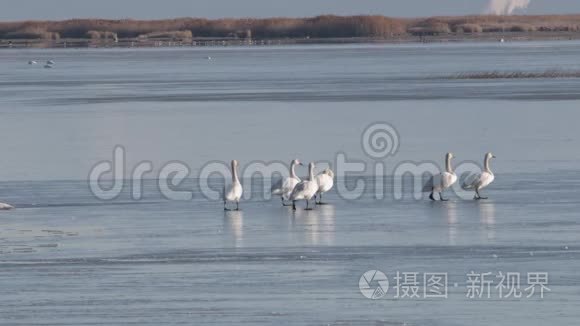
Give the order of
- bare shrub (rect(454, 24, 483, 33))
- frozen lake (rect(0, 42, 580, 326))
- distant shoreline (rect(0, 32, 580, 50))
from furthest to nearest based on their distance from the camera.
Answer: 1. bare shrub (rect(454, 24, 483, 33))
2. distant shoreline (rect(0, 32, 580, 50))
3. frozen lake (rect(0, 42, 580, 326))

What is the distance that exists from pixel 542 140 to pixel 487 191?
5.60 meters

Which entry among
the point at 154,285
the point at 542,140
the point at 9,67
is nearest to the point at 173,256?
the point at 154,285

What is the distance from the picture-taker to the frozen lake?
30.9 feet

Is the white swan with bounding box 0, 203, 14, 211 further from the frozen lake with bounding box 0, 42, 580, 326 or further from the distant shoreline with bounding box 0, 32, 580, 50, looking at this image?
the distant shoreline with bounding box 0, 32, 580, 50

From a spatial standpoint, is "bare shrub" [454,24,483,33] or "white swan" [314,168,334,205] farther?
"bare shrub" [454,24,483,33]

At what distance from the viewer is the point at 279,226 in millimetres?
13070

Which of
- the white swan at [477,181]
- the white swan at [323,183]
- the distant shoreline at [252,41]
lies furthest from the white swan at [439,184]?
the distant shoreline at [252,41]

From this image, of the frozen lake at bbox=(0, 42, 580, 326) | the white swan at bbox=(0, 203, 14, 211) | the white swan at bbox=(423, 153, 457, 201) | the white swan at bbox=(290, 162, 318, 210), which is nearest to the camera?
the frozen lake at bbox=(0, 42, 580, 326)

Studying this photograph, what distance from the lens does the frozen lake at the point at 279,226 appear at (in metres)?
9.42

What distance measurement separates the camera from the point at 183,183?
53.8 ft

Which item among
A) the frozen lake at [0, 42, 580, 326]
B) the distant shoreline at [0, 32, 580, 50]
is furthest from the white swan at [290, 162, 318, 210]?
the distant shoreline at [0, 32, 580, 50]

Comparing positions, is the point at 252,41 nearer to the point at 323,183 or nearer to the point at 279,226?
the point at 323,183

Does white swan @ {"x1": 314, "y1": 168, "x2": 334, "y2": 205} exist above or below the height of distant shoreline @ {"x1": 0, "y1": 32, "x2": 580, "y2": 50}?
above

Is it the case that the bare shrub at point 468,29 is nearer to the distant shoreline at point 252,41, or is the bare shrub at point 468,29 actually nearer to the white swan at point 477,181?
the distant shoreline at point 252,41
